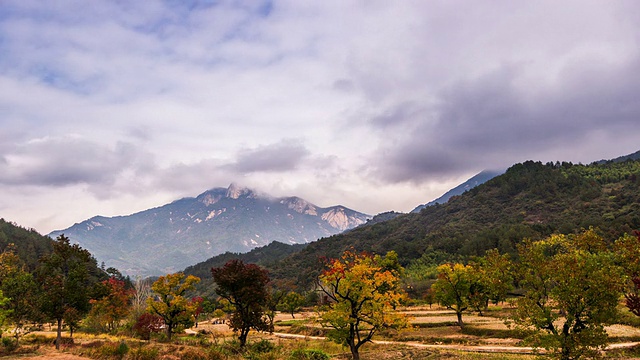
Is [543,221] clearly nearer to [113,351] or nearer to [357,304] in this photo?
[357,304]

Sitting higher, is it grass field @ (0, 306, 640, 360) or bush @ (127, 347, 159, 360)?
bush @ (127, 347, 159, 360)

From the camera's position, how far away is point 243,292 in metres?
32.2

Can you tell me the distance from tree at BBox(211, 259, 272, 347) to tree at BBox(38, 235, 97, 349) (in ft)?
37.3

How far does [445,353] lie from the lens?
2700 centimetres

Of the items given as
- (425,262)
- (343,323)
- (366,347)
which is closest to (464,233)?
(425,262)

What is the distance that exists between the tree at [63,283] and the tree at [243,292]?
11376mm

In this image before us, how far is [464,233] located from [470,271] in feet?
441

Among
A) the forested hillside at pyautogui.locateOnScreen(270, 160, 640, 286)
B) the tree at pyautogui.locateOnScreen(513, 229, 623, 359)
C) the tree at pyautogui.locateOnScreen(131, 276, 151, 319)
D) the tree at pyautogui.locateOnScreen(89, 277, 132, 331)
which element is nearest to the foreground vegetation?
the tree at pyautogui.locateOnScreen(513, 229, 623, 359)

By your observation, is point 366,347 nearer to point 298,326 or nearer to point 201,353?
point 201,353

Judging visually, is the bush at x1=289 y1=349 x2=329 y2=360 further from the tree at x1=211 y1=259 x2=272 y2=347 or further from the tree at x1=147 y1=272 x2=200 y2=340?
the tree at x1=147 y1=272 x2=200 y2=340

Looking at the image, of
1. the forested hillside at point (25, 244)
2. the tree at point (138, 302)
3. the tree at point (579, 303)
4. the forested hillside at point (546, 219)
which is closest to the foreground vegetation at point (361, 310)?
the tree at point (579, 303)

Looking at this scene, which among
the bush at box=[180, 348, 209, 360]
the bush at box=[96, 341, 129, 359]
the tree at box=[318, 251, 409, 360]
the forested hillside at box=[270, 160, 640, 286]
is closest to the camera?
the bush at box=[180, 348, 209, 360]

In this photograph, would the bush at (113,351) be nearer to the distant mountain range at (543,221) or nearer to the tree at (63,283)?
the tree at (63,283)

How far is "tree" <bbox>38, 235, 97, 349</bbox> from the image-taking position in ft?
96.7
